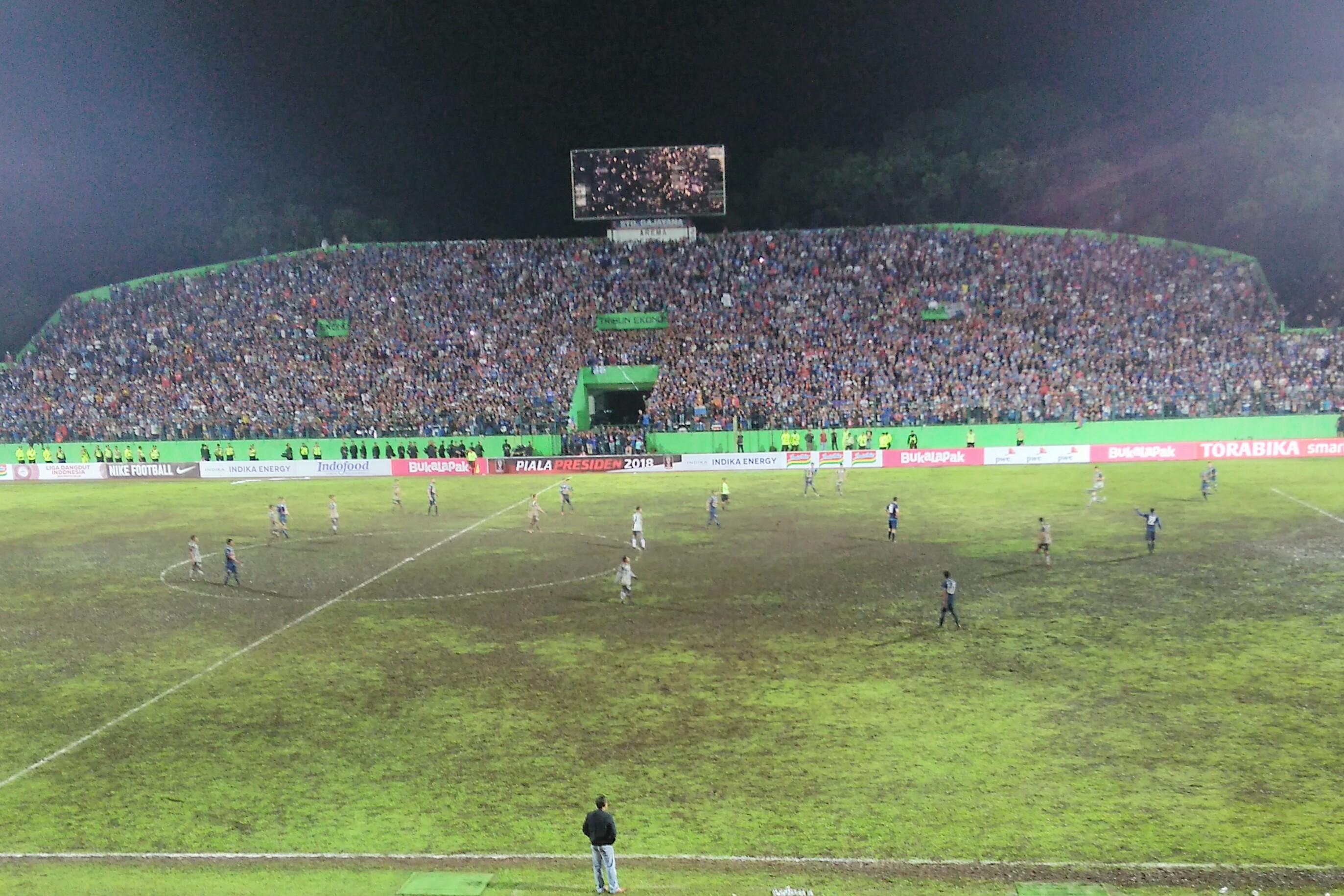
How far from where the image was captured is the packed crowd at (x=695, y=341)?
51.4 metres

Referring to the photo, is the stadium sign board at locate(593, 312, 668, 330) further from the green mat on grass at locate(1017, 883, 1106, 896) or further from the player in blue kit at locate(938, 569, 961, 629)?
the green mat on grass at locate(1017, 883, 1106, 896)

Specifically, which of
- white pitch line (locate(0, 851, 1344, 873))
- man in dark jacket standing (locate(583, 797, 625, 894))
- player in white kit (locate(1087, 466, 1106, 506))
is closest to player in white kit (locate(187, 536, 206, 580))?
white pitch line (locate(0, 851, 1344, 873))

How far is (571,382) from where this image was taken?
56.9m

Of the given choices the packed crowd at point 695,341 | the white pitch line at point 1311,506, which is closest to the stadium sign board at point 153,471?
the packed crowd at point 695,341

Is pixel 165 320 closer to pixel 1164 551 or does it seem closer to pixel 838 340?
pixel 838 340

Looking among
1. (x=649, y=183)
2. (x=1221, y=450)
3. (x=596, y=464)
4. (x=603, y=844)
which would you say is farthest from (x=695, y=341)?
(x=603, y=844)

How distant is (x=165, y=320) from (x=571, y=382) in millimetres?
29439

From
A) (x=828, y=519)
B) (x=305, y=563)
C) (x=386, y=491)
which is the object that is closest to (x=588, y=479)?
(x=386, y=491)

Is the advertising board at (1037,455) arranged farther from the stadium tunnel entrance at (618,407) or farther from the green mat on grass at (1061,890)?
the green mat on grass at (1061,890)

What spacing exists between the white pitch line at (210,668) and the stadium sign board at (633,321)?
3053cm

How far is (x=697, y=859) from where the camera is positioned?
36.9ft

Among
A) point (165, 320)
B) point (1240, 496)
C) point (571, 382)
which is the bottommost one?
point (1240, 496)

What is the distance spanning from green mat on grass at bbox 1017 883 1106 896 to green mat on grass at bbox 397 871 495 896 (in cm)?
589

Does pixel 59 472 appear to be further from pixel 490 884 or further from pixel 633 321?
pixel 490 884
